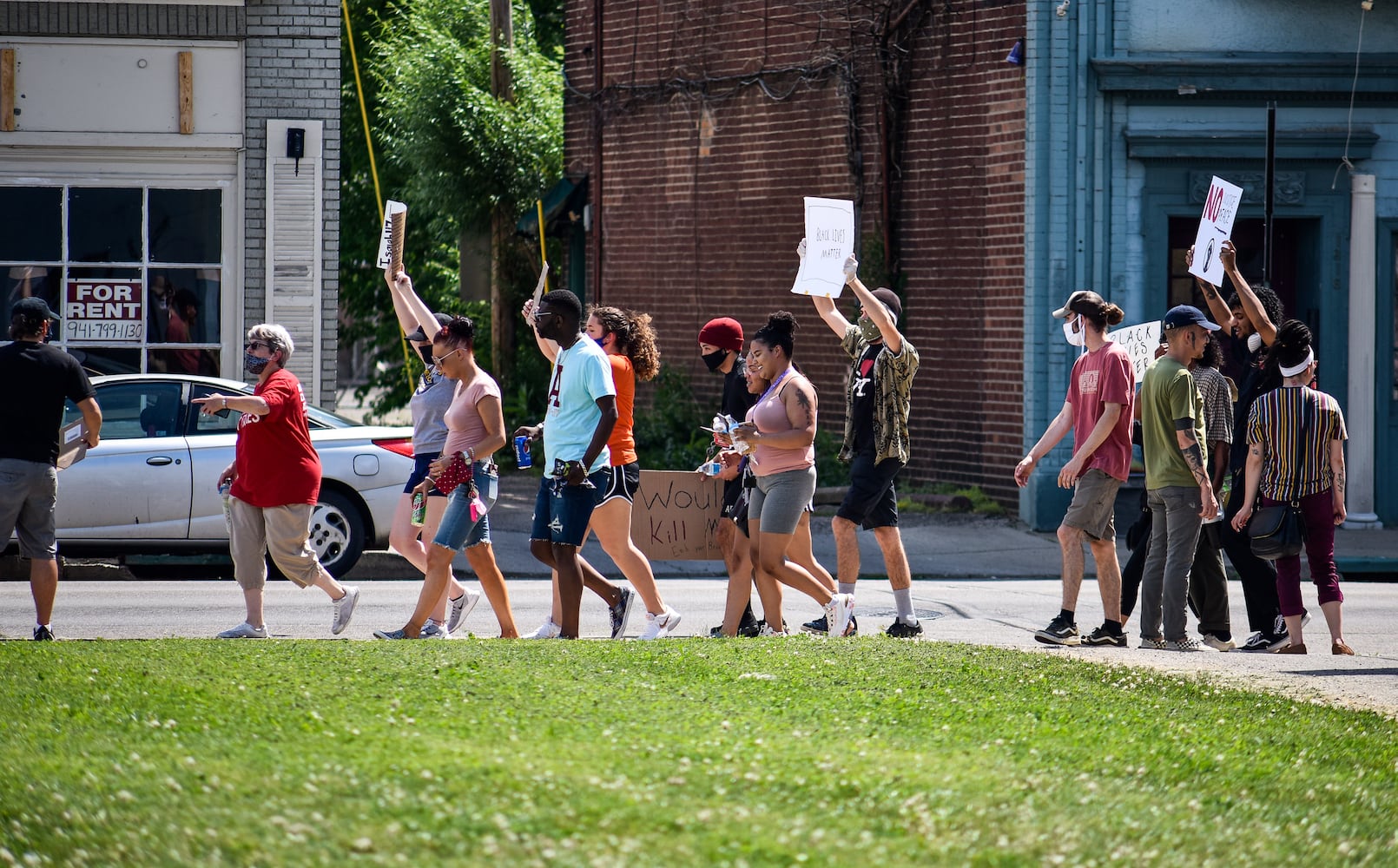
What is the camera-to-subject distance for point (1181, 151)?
15.2 meters

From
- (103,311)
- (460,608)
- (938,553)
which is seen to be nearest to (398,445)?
(460,608)

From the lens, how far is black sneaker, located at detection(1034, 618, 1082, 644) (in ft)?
29.0

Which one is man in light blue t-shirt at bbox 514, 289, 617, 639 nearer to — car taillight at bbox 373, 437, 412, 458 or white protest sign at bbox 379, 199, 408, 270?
white protest sign at bbox 379, 199, 408, 270

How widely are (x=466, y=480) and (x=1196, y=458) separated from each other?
3753 millimetres

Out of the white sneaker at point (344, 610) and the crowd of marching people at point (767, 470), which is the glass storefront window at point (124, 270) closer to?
the crowd of marching people at point (767, 470)

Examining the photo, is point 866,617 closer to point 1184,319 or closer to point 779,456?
point 779,456

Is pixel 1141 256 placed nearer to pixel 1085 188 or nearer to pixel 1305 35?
pixel 1085 188

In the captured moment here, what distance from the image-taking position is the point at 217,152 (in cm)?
1485

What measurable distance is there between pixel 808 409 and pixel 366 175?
59.9 ft

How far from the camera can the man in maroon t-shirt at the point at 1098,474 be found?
29.0ft

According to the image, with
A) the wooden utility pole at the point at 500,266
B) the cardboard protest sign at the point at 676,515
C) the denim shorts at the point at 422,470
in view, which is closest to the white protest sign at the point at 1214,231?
the cardboard protest sign at the point at 676,515

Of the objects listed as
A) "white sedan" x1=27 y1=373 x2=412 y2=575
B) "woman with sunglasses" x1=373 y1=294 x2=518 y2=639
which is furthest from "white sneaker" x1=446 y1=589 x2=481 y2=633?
"white sedan" x1=27 y1=373 x2=412 y2=575

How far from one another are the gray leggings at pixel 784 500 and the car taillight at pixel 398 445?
157 inches

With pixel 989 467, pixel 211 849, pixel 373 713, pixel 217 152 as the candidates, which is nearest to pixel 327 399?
pixel 217 152
